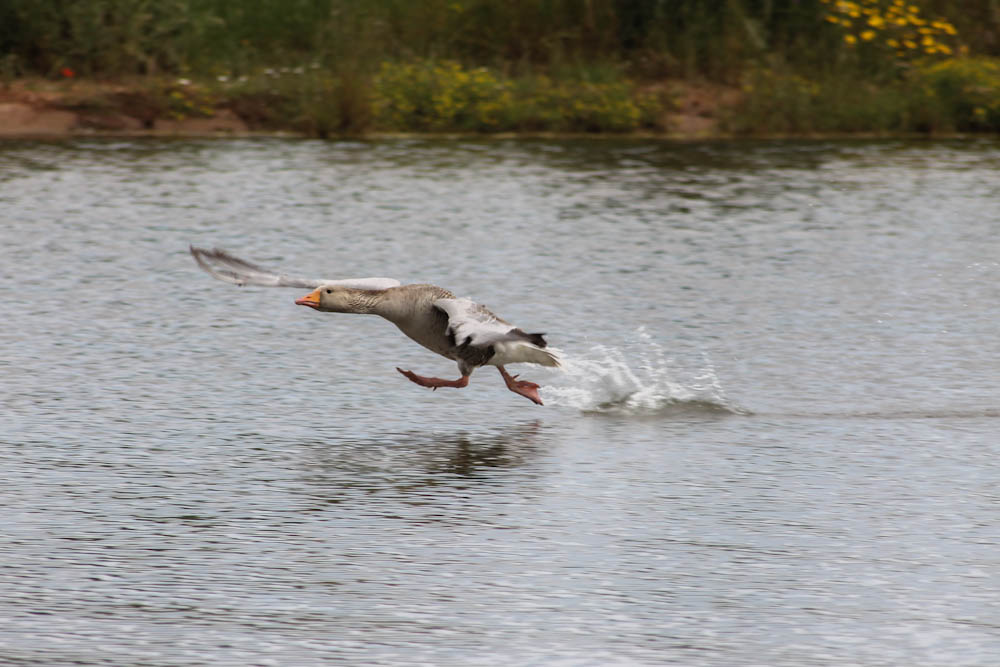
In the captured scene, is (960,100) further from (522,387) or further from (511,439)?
(511,439)

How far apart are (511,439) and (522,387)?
0.50m

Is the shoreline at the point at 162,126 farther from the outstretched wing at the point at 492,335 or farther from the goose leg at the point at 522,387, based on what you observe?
the outstretched wing at the point at 492,335

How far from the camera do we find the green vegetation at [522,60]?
22.9 metres

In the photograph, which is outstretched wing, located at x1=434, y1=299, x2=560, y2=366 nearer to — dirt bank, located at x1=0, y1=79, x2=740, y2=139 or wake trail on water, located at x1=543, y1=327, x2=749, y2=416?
wake trail on water, located at x1=543, y1=327, x2=749, y2=416

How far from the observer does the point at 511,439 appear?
871 centimetres

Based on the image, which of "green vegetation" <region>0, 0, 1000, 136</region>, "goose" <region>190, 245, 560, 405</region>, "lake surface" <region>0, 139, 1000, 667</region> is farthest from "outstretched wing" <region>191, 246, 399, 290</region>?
"green vegetation" <region>0, 0, 1000, 136</region>

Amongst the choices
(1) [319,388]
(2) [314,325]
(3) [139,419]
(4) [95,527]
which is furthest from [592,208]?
(4) [95,527]

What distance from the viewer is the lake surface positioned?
19.3ft

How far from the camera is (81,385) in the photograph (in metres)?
9.73

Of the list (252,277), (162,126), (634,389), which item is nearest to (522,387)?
(634,389)

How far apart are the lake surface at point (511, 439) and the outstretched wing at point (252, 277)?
0.66 meters

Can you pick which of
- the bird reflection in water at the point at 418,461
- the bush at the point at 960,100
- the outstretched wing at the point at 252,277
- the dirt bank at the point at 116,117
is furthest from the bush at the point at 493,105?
the bird reflection in water at the point at 418,461

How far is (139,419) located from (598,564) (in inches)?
128

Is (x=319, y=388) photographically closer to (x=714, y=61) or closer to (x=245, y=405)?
(x=245, y=405)
